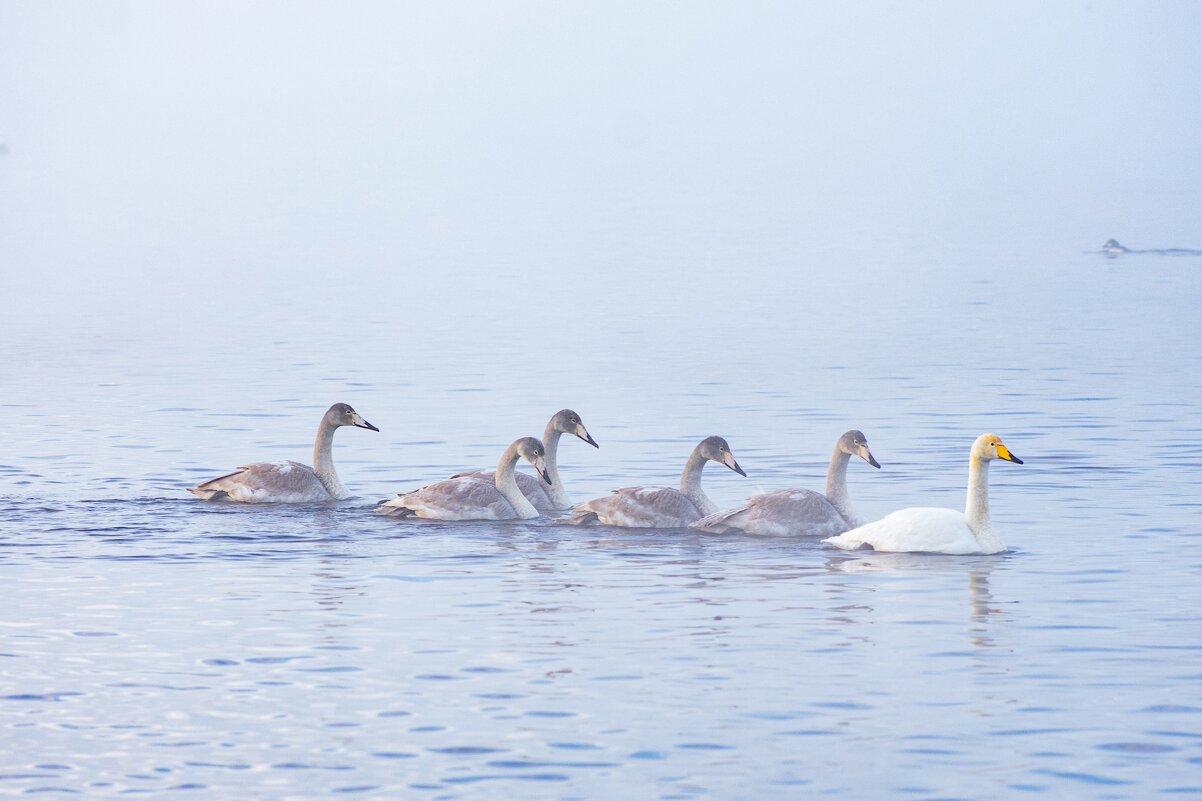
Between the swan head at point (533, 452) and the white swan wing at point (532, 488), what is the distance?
42cm

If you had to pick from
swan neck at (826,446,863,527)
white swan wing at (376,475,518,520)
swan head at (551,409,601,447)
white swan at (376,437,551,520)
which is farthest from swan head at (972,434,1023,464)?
swan head at (551,409,601,447)

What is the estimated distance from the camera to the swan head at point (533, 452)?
73.5 feet

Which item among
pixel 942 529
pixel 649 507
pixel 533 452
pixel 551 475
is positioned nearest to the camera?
pixel 942 529

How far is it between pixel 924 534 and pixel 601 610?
3586mm

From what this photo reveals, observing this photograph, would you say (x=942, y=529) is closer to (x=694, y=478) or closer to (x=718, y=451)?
(x=718, y=451)

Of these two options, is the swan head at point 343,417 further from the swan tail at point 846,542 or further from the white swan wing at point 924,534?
the white swan wing at point 924,534

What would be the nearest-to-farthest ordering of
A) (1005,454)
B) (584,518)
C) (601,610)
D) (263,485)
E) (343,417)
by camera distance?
(601,610)
(1005,454)
(584,518)
(263,485)
(343,417)

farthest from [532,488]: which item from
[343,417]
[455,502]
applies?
[343,417]

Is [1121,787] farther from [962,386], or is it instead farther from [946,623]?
[962,386]

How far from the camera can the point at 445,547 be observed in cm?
2027

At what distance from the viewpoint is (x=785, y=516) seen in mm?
20641

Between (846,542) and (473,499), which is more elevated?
(473,499)

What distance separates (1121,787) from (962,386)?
22506mm

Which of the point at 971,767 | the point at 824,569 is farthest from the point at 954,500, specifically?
the point at 971,767
